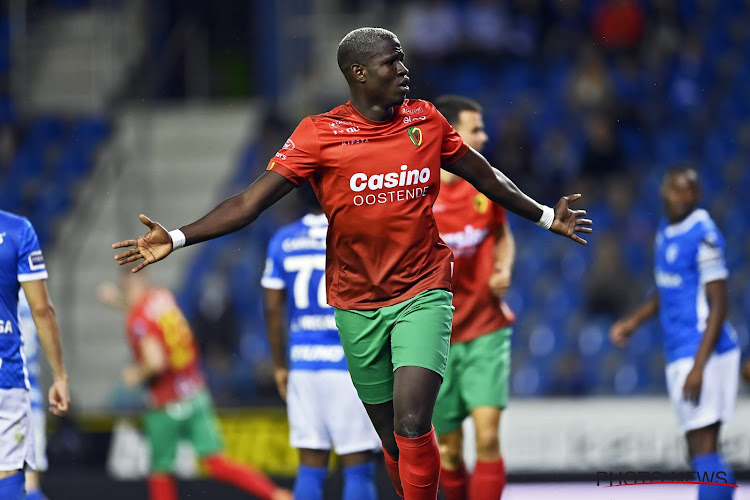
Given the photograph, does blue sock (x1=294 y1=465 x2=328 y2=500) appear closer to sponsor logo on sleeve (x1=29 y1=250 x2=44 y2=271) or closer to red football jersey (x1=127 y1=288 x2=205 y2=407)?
sponsor logo on sleeve (x1=29 y1=250 x2=44 y2=271)

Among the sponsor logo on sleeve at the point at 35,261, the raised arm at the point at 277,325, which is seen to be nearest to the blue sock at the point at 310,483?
the raised arm at the point at 277,325

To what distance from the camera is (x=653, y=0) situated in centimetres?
1584

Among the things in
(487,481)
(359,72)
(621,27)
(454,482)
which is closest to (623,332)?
(454,482)

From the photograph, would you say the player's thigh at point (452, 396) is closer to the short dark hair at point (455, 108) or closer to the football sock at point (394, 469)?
the football sock at point (394, 469)

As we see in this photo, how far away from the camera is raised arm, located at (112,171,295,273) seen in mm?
5219

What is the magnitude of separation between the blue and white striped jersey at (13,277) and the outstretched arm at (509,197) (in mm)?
2246

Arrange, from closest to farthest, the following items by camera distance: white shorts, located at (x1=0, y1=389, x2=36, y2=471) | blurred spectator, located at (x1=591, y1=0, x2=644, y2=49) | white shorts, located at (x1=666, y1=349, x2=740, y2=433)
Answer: white shorts, located at (x1=0, y1=389, x2=36, y2=471)
white shorts, located at (x1=666, y1=349, x2=740, y2=433)
blurred spectator, located at (x1=591, y1=0, x2=644, y2=49)

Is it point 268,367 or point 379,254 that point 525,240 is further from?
point 379,254

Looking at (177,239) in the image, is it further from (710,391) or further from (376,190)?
(710,391)

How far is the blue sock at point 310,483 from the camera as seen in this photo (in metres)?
7.30

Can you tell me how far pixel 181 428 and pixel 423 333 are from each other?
17.3ft

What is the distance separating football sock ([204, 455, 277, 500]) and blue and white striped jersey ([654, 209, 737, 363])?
153 inches

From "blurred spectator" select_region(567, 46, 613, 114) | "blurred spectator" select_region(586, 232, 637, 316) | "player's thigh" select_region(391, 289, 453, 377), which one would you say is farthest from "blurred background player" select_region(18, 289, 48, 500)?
"blurred spectator" select_region(567, 46, 613, 114)

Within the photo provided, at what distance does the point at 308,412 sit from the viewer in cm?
749
